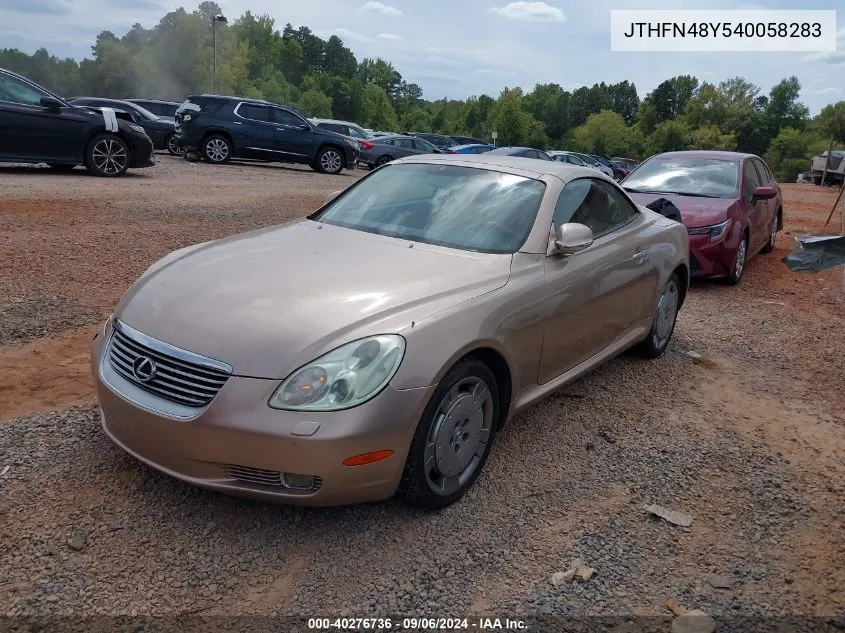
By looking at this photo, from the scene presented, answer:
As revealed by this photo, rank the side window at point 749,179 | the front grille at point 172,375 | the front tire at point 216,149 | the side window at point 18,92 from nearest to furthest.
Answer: the front grille at point 172,375, the side window at point 749,179, the side window at point 18,92, the front tire at point 216,149

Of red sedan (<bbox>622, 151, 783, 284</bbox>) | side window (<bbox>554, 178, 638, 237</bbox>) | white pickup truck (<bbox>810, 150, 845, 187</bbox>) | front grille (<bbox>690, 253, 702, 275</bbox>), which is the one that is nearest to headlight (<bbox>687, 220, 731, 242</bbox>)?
red sedan (<bbox>622, 151, 783, 284</bbox>)

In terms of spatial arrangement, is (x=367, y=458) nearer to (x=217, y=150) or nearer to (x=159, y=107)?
(x=217, y=150)

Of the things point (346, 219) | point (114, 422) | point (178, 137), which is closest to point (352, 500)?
point (114, 422)

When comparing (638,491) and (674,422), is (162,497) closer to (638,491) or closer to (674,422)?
(638,491)

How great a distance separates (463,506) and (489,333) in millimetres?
794

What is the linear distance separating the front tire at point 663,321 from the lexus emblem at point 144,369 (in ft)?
11.7

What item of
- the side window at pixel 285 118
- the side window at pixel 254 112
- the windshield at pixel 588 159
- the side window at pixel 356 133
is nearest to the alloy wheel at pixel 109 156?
the side window at pixel 254 112

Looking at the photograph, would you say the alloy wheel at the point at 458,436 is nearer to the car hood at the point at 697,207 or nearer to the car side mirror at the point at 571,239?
the car side mirror at the point at 571,239

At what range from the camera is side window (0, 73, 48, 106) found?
35.8 feet

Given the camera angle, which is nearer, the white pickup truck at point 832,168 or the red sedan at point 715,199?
the red sedan at point 715,199

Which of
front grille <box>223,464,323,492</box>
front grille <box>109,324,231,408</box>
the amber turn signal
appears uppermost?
front grille <box>109,324,231,408</box>

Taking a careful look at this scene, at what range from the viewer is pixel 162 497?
3.13 metres

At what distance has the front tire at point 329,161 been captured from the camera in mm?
18953

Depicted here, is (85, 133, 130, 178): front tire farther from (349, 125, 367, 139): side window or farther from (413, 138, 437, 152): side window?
(349, 125, 367, 139): side window
